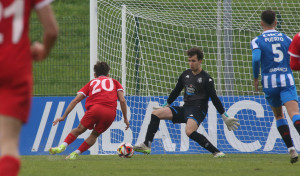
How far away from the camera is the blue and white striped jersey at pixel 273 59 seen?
698cm

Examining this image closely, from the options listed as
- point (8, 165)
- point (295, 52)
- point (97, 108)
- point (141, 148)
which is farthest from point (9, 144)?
point (97, 108)

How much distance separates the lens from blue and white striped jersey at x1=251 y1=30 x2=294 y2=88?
6.98 meters

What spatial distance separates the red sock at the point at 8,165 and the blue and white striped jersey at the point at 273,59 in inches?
180

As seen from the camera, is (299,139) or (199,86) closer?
(199,86)

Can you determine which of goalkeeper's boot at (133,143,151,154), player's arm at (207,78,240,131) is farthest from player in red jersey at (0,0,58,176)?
player's arm at (207,78,240,131)

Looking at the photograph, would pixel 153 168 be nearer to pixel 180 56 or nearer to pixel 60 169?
pixel 60 169

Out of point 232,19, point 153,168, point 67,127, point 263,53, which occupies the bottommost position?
point 153,168

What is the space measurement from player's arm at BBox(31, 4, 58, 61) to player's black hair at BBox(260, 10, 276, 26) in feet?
14.6

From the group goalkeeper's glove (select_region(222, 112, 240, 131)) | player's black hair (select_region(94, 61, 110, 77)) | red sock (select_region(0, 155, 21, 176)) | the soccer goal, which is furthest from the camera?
the soccer goal

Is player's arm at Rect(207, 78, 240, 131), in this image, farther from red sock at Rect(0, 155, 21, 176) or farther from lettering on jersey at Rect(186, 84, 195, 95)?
red sock at Rect(0, 155, 21, 176)

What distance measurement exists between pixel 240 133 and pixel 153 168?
377 cm

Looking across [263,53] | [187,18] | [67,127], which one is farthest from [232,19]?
[67,127]

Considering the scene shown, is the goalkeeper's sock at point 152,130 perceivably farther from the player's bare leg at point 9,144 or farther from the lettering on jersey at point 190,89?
the player's bare leg at point 9,144

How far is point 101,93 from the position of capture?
8438mm
